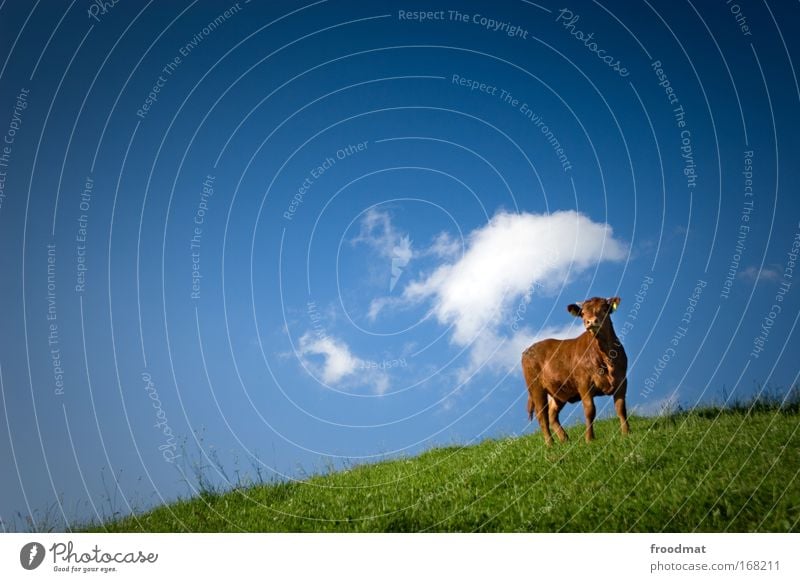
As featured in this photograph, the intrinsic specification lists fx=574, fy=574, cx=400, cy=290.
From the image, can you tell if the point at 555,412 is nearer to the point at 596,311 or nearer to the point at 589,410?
the point at 589,410

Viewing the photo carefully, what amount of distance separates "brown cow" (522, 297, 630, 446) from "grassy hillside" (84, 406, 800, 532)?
47cm

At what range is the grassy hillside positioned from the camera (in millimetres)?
5086

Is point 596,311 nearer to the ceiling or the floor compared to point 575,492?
nearer to the ceiling

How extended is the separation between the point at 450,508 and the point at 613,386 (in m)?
2.90

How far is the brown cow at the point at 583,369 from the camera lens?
24.7ft

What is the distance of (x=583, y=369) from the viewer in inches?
307
